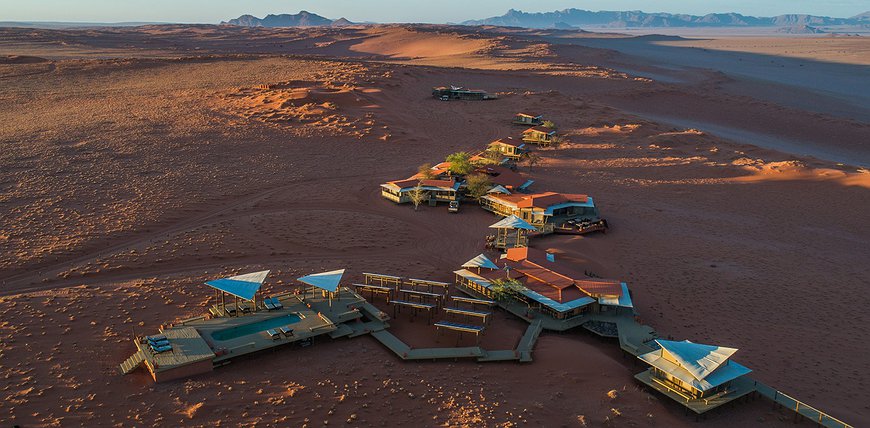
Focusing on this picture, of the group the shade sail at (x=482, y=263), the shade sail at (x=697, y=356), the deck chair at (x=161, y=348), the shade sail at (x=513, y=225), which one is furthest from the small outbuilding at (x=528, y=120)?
the deck chair at (x=161, y=348)

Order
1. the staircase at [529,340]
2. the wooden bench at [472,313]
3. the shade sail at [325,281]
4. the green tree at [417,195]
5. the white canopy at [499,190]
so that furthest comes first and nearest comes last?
the white canopy at [499,190]
the green tree at [417,195]
the wooden bench at [472,313]
the shade sail at [325,281]
the staircase at [529,340]

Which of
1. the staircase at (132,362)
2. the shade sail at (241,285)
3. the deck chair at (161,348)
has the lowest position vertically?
the staircase at (132,362)

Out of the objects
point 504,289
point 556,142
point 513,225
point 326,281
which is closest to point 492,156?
point 556,142

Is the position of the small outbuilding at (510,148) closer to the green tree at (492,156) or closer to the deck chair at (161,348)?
the green tree at (492,156)

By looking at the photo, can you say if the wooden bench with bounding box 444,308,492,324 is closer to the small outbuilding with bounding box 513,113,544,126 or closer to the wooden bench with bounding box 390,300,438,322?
the wooden bench with bounding box 390,300,438,322

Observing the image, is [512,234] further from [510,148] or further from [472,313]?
[510,148]

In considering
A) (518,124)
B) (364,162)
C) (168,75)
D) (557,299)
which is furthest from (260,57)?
(557,299)

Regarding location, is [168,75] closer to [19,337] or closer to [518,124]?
[518,124]
